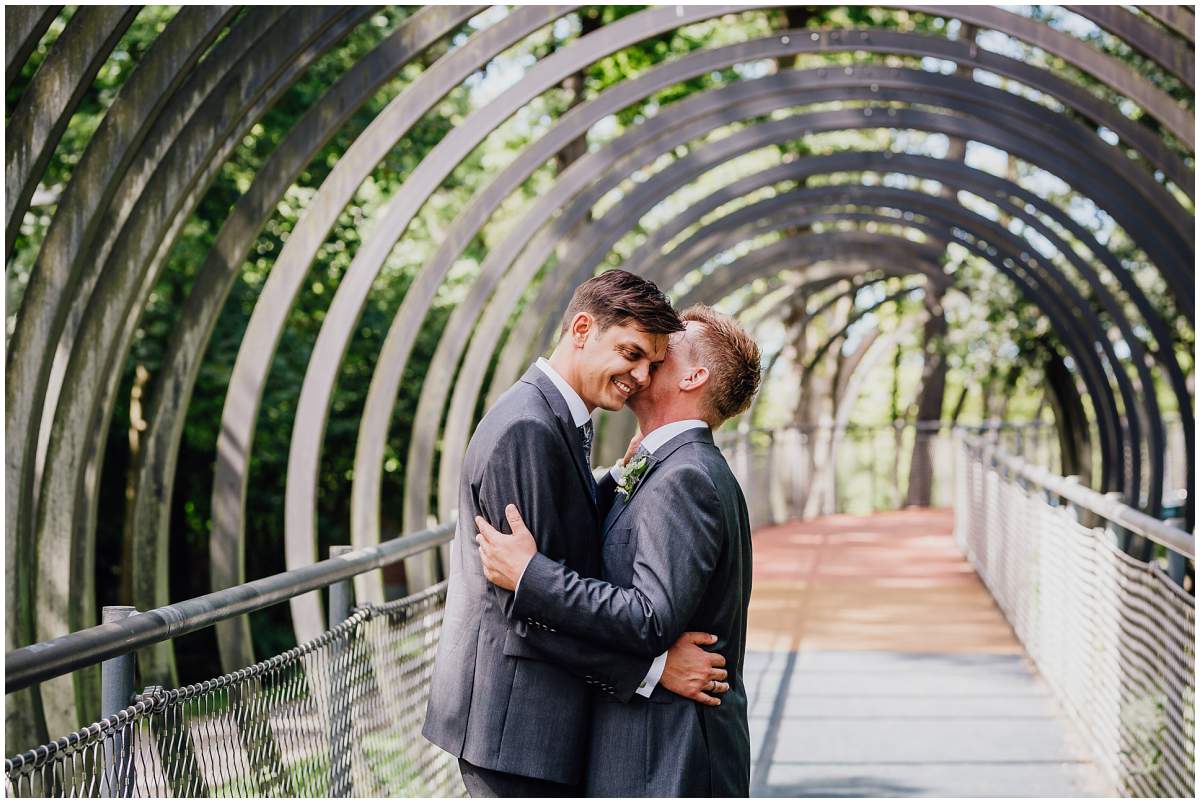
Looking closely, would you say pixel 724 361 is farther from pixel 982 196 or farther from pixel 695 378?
pixel 982 196

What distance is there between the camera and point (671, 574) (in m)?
2.65

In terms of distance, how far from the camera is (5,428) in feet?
17.2

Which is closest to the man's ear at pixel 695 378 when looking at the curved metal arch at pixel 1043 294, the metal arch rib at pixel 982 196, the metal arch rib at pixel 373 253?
the metal arch rib at pixel 373 253

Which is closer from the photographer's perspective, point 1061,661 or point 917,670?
point 1061,661

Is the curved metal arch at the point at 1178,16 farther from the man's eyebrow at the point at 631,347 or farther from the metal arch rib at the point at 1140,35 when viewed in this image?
the man's eyebrow at the point at 631,347

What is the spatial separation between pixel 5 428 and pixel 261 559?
1308cm

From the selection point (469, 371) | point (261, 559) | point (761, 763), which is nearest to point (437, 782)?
point (761, 763)

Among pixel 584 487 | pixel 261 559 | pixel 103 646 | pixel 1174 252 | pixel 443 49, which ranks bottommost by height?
pixel 261 559

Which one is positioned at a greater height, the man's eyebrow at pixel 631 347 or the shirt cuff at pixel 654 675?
the man's eyebrow at pixel 631 347

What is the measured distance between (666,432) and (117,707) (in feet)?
3.93

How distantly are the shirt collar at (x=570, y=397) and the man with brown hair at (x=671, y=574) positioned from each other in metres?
0.15

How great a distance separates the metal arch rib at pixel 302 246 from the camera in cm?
700

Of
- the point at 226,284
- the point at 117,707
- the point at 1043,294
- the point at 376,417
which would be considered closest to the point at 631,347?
the point at 117,707

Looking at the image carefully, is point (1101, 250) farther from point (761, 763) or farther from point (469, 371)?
point (761, 763)
